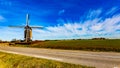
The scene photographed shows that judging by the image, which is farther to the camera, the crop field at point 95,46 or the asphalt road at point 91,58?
the crop field at point 95,46

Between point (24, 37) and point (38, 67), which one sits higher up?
point (24, 37)

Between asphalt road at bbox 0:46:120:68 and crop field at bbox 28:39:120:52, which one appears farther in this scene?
crop field at bbox 28:39:120:52

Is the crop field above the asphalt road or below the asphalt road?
above

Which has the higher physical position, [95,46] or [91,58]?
[95,46]

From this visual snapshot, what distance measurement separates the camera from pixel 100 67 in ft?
38.1

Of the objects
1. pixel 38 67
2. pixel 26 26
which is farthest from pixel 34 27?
pixel 38 67

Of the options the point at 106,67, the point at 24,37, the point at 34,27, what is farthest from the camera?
the point at 34,27

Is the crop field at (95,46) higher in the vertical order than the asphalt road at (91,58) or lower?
higher

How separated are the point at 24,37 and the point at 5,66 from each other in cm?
5257

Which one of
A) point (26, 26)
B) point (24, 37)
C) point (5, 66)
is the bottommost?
point (5, 66)

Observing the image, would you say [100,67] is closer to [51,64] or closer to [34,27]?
[51,64]

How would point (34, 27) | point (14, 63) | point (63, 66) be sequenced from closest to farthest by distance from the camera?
point (63, 66) → point (14, 63) → point (34, 27)

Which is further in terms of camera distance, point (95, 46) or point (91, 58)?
point (95, 46)

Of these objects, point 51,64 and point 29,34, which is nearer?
point 51,64
